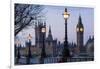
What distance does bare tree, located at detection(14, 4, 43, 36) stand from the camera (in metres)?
2.47

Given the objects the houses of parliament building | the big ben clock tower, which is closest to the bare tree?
the houses of parliament building

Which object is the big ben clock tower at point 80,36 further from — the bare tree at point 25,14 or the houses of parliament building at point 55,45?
the bare tree at point 25,14

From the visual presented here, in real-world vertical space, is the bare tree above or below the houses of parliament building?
above

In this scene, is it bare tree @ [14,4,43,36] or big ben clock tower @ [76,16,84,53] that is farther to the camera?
big ben clock tower @ [76,16,84,53]

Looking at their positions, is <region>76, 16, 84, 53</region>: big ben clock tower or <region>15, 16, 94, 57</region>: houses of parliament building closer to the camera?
<region>15, 16, 94, 57</region>: houses of parliament building

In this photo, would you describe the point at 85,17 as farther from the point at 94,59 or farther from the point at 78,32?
the point at 94,59

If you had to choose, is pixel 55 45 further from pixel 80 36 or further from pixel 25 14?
pixel 25 14

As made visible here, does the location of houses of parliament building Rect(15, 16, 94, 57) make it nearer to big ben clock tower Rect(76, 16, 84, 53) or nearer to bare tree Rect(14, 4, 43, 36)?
big ben clock tower Rect(76, 16, 84, 53)

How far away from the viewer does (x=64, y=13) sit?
104 inches

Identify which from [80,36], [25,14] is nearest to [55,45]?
[80,36]
